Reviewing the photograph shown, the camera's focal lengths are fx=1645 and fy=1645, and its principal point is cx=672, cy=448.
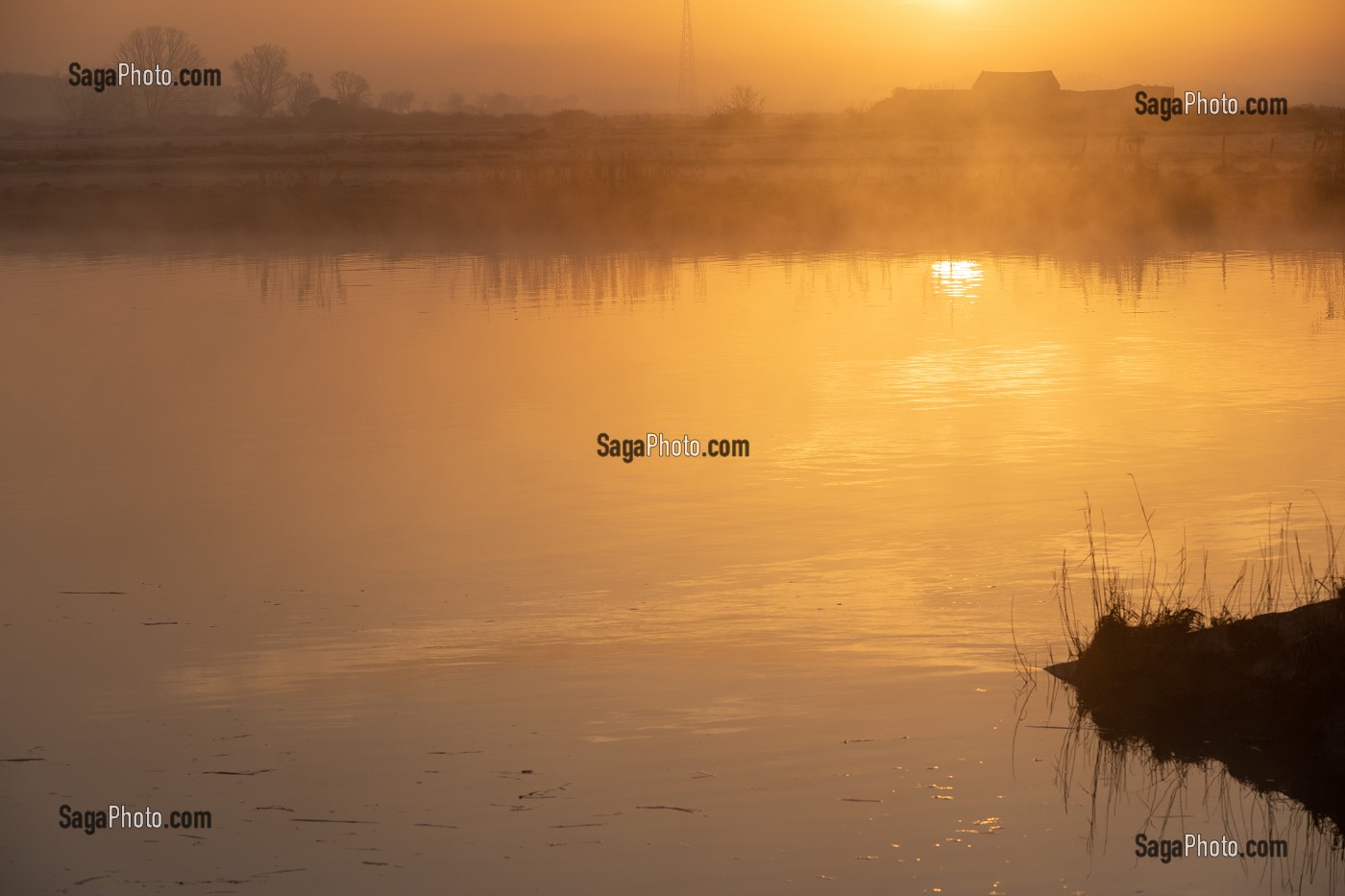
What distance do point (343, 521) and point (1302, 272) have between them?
13613 millimetres

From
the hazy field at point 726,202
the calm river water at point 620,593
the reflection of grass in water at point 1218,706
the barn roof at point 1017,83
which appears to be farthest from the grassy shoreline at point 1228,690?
the barn roof at point 1017,83

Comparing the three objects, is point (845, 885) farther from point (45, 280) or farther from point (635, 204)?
point (635, 204)

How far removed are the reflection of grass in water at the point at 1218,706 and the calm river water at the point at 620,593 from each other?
52 millimetres

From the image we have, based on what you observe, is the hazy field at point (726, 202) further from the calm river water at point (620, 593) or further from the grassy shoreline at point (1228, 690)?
the grassy shoreline at point (1228, 690)

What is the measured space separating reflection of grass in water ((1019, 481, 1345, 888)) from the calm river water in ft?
0.17

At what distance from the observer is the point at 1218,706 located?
18.5 feet

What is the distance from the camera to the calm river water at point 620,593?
15.8 feet

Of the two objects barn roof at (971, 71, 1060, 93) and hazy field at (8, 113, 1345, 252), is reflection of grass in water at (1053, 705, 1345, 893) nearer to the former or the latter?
hazy field at (8, 113, 1345, 252)

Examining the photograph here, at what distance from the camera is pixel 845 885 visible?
452cm

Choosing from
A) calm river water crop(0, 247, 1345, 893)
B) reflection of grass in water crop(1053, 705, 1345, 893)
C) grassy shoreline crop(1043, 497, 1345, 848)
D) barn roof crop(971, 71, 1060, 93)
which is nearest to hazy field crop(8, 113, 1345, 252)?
calm river water crop(0, 247, 1345, 893)

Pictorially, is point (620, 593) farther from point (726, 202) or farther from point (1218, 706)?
point (726, 202)

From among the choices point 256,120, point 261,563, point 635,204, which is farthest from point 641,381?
point 256,120

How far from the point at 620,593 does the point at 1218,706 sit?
253cm

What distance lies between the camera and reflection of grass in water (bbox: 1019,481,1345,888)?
204 inches
